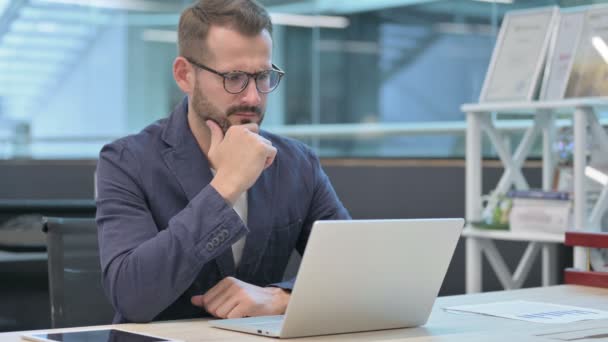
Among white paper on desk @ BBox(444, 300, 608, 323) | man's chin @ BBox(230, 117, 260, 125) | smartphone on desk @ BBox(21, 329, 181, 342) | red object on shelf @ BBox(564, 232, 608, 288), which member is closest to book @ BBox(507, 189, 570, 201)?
red object on shelf @ BBox(564, 232, 608, 288)

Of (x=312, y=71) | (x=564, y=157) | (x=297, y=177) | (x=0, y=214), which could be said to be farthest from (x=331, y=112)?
(x=297, y=177)

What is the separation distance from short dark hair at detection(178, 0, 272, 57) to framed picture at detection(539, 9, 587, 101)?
5.93 ft

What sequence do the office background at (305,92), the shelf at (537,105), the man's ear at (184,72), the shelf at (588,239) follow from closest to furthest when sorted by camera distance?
the man's ear at (184,72) < the shelf at (588,239) < the shelf at (537,105) < the office background at (305,92)

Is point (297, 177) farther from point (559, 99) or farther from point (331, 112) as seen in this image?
point (331, 112)

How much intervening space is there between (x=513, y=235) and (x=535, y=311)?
183 cm

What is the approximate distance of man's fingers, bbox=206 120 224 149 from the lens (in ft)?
6.37

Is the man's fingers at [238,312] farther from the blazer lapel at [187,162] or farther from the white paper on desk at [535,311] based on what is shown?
the white paper on desk at [535,311]

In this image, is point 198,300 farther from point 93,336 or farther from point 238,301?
point 93,336

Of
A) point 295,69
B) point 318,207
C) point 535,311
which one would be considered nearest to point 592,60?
point 318,207

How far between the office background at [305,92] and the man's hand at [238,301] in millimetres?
1650

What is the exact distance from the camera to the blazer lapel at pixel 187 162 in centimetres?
193

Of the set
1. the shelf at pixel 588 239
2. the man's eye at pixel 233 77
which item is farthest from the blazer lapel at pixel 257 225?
the shelf at pixel 588 239

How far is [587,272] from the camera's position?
218 cm

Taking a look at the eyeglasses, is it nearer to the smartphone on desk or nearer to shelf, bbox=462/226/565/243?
the smartphone on desk
